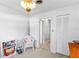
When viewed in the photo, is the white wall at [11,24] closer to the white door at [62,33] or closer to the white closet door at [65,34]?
the white door at [62,33]

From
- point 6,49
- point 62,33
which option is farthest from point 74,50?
point 6,49

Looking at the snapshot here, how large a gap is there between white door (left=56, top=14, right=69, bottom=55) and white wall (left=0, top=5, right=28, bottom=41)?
2.00 meters

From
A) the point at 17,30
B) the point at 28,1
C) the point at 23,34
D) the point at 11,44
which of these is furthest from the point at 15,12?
the point at 28,1

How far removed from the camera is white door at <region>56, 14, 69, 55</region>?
3553 mm

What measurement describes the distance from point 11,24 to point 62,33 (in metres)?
2.47

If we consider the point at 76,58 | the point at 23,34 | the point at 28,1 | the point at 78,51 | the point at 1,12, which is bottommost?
the point at 76,58

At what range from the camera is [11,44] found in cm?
359

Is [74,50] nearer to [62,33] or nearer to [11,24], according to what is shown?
[62,33]

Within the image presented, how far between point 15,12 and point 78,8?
293 centimetres

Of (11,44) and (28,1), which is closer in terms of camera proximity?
(28,1)

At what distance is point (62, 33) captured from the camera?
3.69 m

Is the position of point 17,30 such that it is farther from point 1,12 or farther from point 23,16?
point 1,12

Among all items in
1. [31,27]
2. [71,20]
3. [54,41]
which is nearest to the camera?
[71,20]

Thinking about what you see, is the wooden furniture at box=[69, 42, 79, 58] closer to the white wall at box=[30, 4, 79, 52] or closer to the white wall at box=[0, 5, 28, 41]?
the white wall at box=[30, 4, 79, 52]
